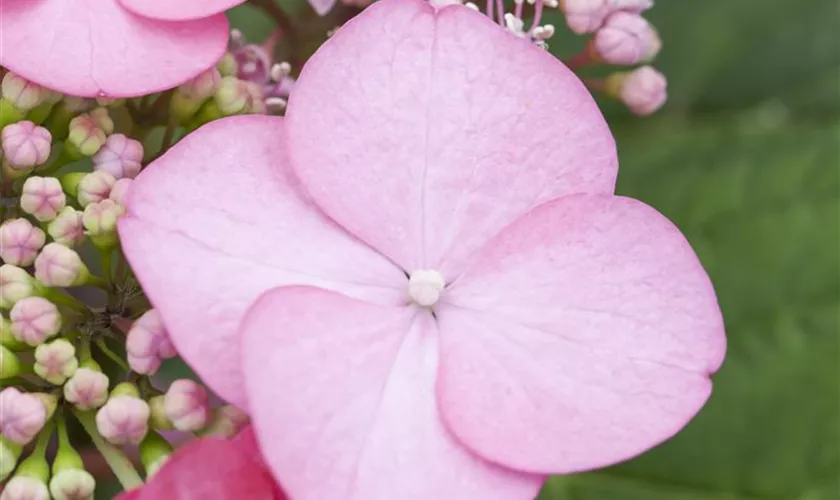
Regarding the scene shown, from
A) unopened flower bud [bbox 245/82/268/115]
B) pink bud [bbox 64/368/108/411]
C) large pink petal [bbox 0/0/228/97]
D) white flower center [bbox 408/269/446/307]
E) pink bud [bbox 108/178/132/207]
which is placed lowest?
pink bud [bbox 64/368/108/411]

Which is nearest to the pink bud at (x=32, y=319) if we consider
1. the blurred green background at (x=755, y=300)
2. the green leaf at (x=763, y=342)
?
the blurred green background at (x=755, y=300)

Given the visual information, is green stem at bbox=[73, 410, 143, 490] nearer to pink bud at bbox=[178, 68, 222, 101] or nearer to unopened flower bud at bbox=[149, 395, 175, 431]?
unopened flower bud at bbox=[149, 395, 175, 431]

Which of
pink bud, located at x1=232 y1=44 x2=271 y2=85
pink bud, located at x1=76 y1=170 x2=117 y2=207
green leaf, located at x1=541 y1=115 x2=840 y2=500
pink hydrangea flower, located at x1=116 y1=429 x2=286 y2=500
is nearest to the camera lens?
pink hydrangea flower, located at x1=116 y1=429 x2=286 y2=500

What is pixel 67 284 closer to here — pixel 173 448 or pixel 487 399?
pixel 173 448

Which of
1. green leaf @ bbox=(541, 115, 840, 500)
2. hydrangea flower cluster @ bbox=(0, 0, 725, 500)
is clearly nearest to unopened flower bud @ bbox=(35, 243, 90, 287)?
hydrangea flower cluster @ bbox=(0, 0, 725, 500)

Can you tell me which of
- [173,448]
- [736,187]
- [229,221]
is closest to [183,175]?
[229,221]

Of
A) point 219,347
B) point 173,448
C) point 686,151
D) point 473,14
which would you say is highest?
point 473,14
